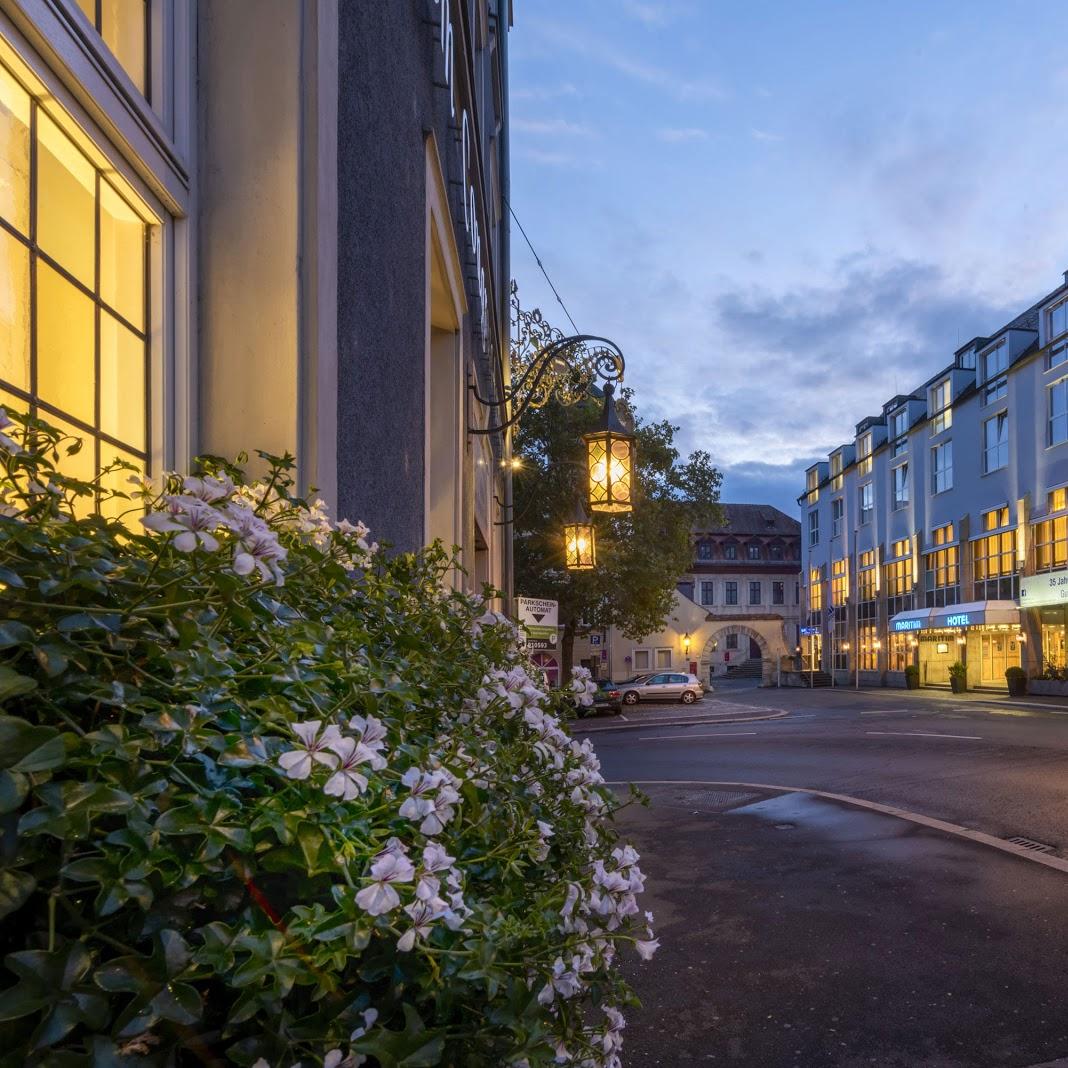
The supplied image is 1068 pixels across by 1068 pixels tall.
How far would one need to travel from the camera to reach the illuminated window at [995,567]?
33969 millimetres

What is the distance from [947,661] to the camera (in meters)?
40.0

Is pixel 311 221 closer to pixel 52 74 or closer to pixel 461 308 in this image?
pixel 52 74

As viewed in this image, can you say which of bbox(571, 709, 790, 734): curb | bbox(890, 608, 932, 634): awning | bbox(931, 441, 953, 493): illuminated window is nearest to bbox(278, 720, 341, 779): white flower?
bbox(571, 709, 790, 734): curb

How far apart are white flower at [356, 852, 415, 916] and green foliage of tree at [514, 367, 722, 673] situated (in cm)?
2353

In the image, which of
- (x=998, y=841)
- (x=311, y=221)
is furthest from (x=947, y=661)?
(x=311, y=221)

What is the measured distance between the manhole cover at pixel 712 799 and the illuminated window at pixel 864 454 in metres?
43.2

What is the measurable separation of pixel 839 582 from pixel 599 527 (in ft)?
103

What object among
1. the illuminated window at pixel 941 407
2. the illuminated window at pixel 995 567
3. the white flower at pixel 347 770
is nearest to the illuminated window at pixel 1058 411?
the illuminated window at pixel 995 567

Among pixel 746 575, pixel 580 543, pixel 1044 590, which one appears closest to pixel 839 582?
pixel 746 575

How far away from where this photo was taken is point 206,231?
8.66ft

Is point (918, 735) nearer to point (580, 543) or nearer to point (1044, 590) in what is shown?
point (580, 543)

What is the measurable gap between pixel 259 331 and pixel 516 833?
1846 millimetres

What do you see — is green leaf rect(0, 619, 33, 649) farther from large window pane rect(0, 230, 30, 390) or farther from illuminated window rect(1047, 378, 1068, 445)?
illuminated window rect(1047, 378, 1068, 445)

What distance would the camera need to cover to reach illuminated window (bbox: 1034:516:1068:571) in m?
30.6
